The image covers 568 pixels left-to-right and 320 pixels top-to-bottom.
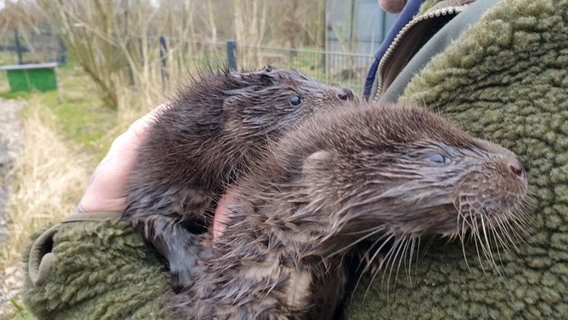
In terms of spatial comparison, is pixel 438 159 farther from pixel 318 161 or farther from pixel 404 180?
pixel 318 161

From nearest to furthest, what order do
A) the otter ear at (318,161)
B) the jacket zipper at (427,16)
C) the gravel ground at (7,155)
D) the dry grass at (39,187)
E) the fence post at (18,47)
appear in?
→ the otter ear at (318,161) → the jacket zipper at (427,16) → the gravel ground at (7,155) → the dry grass at (39,187) → the fence post at (18,47)

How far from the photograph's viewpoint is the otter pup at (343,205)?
1.09 metres

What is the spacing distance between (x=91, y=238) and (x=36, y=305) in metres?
0.25

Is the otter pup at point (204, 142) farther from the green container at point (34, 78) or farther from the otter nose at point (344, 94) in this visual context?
the green container at point (34, 78)

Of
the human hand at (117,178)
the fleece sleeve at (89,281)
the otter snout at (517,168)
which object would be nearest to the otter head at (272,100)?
the human hand at (117,178)

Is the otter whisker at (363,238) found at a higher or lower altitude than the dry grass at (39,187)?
higher

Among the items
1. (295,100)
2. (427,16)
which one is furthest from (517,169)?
(295,100)

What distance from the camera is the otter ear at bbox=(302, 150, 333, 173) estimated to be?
1.25 m

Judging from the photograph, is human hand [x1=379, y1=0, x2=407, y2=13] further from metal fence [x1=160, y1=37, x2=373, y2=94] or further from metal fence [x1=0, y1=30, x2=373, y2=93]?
metal fence [x1=160, y1=37, x2=373, y2=94]

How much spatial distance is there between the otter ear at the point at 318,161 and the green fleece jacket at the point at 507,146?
0.94 feet

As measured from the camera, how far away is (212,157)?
1.88m

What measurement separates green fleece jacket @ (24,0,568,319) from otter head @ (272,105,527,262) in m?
0.05

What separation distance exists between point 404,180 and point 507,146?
0.23m

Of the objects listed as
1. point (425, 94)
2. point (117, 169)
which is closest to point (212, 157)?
point (117, 169)
